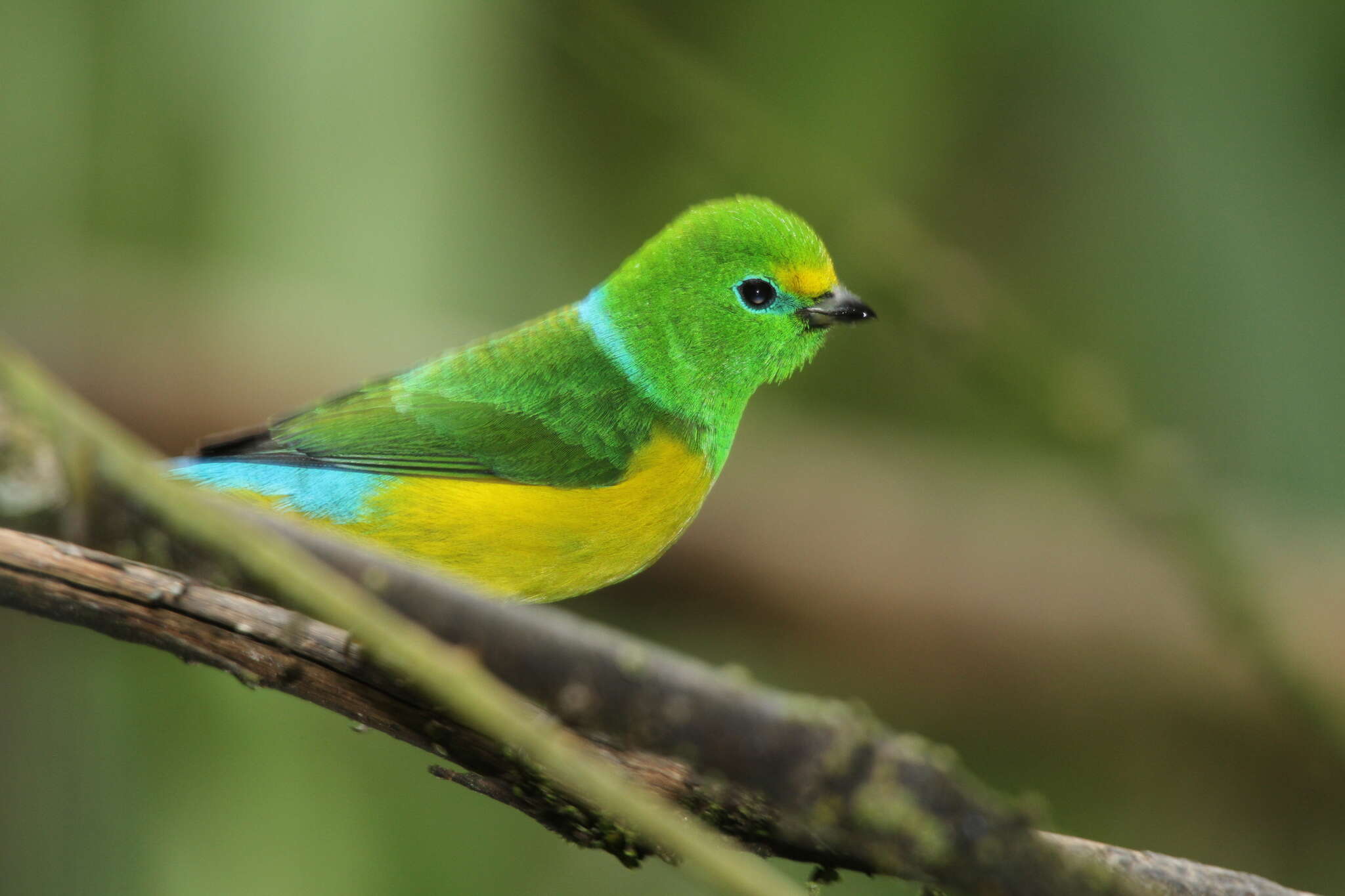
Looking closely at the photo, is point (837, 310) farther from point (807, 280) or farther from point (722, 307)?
point (722, 307)

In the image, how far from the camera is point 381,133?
11.5ft

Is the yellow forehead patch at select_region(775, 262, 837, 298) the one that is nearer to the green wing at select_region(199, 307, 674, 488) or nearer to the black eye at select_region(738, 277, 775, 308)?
the black eye at select_region(738, 277, 775, 308)

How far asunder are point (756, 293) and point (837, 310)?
0.20 meters

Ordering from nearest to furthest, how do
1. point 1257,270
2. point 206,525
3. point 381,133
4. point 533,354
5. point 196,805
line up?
point 206,525, point 533,354, point 196,805, point 381,133, point 1257,270

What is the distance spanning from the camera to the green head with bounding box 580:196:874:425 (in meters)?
2.39

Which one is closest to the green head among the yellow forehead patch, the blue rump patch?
the yellow forehead patch

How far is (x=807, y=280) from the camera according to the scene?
238 cm

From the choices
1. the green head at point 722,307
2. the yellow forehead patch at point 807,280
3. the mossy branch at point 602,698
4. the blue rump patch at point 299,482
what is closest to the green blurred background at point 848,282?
the green head at point 722,307

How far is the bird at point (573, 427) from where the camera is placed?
7.16 ft

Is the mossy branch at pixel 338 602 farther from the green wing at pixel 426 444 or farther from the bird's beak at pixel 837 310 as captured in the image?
the bird's beak at pixel 837 310

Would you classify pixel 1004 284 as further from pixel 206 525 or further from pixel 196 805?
pixel 206 525

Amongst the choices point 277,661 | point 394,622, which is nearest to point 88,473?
point 394,622

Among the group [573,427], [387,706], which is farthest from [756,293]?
[387,706]

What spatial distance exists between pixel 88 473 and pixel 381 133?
260cm
